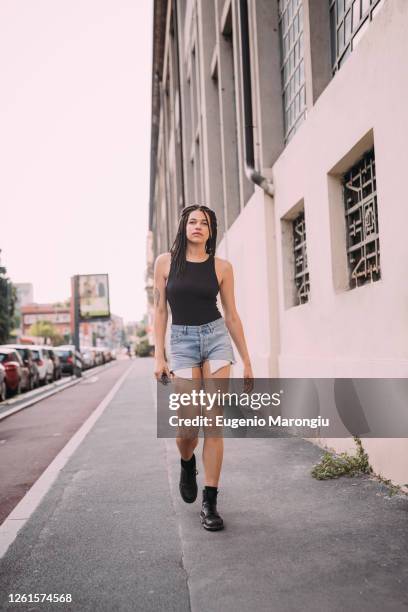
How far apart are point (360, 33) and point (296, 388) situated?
12.5 ft

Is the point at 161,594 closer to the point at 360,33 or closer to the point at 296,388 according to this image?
the point at 296,388

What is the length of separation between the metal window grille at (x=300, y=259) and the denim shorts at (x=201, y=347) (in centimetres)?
425

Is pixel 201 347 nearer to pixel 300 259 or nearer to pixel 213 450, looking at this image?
pixel 213 450

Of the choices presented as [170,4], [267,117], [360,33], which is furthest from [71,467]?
[170,4]

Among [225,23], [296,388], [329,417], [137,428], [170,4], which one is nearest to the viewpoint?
[329,417]

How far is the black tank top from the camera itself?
406 cm

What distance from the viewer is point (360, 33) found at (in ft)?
21.0

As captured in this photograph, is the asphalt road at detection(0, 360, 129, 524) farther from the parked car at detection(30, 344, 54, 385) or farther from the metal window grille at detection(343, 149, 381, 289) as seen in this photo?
the parked car at detection(30, 344, 54, 385)

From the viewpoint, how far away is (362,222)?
5.98 metres

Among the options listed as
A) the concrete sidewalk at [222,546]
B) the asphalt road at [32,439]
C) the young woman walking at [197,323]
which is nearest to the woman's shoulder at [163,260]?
the young woman walking at [197,323]

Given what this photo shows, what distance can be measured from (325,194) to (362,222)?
0.75 meters

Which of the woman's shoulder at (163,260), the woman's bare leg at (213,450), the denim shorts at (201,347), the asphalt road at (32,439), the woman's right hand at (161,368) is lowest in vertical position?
the asphalt road at (32,439)

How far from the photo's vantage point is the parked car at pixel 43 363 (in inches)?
930

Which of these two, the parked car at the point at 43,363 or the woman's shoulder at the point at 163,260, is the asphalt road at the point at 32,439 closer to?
the woman's shoulder at the point at 163,260
